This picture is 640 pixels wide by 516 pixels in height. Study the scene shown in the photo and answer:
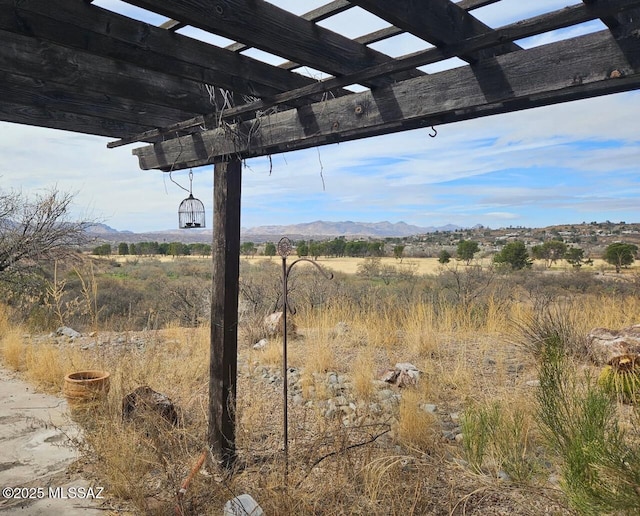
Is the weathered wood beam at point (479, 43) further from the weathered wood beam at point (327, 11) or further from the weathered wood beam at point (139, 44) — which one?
the weathered wood beam at point (327, 11)

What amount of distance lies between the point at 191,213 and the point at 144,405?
5.21ft

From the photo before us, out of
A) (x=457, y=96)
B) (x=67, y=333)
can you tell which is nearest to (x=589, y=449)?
(x=457, y=96)

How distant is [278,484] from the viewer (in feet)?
8.63

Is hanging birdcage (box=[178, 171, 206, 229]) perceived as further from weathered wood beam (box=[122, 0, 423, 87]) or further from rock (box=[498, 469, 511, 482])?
rock (box=[498, 469, 511, 482])

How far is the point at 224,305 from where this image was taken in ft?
10.5

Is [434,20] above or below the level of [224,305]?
above

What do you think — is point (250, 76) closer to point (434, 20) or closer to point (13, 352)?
point (434, 20)

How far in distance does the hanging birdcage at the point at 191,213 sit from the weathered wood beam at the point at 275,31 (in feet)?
7.12

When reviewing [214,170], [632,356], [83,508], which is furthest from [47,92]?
[632,356]

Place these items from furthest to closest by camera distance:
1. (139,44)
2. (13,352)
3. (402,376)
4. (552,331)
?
(13,352)
(552,331)
(402,376)
(139,44)

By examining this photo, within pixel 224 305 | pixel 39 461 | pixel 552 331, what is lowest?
pixel 39 461

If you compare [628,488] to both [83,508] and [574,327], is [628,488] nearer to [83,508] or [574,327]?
[83,508]

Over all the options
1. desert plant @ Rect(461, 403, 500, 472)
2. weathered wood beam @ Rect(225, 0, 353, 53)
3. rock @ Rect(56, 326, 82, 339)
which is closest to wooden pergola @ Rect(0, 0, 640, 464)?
weathered wood beam @ Rect(225, 0, 353, 53)

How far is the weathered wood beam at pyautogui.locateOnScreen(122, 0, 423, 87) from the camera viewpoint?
1.68m
